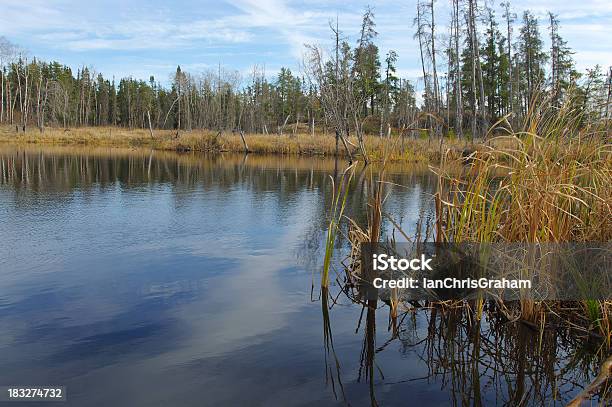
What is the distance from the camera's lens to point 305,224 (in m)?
9.48

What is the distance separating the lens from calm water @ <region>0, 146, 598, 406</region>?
11.3ft

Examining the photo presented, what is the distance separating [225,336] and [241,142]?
1201 inches

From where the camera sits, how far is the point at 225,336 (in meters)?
4.29

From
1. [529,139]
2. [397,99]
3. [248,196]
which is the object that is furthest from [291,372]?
[397,99]

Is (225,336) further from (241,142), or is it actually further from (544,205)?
(241,142)

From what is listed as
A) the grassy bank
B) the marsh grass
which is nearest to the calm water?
the marsh grass

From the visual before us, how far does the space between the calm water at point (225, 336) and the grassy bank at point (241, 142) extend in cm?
1534

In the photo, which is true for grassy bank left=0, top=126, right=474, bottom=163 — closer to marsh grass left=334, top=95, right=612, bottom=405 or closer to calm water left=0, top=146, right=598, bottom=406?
calm water left=0, top=146, right=598, bottom=406

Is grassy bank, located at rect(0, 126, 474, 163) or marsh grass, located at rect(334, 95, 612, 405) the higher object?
grassy bank, located at rect(0, 126, 474, 163)

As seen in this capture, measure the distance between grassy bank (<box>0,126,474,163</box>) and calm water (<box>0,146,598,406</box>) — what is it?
15.3 m

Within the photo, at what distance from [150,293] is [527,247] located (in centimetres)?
373

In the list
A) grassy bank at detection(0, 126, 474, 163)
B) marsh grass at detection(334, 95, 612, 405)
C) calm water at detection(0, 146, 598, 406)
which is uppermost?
grassy bank at detection(0, 126, 474, 163)

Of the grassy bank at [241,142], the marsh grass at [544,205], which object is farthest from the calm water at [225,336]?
the grassy bank at [241,142]

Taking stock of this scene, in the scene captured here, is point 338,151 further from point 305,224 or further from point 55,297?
point 55,297
